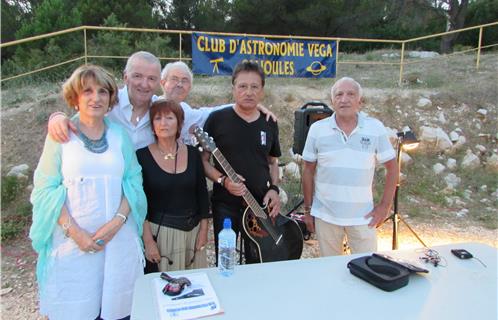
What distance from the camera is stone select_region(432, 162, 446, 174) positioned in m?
6.58

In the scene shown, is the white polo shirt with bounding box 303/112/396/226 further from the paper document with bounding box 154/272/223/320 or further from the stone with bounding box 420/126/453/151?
the stone with bounding box 420/126/453/151

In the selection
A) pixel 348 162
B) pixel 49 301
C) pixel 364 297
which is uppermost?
pixel 348 162

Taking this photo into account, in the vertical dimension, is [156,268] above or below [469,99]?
below

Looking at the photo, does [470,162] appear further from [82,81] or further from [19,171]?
[19,171]

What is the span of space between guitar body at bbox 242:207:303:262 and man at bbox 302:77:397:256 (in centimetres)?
A: 21

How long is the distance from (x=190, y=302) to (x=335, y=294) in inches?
24.4

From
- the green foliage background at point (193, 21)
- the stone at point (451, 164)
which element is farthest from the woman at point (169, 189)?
the green foliage background at point (193, 21)

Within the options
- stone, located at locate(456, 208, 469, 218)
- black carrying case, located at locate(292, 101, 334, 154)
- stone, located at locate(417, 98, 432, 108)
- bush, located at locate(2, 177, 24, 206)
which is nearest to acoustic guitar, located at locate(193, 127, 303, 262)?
black carrying case, located at locate(292, 101, 334, 154)

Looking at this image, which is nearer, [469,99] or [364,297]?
[364,297]

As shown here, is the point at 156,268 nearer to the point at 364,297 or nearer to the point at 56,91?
the point at 364,297

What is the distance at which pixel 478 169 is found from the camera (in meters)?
6.72

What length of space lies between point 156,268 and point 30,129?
194 inches

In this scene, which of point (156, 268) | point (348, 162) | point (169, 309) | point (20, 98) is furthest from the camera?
point (20, 98)

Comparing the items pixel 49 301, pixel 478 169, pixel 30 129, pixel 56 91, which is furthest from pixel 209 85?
pixel 49 301
